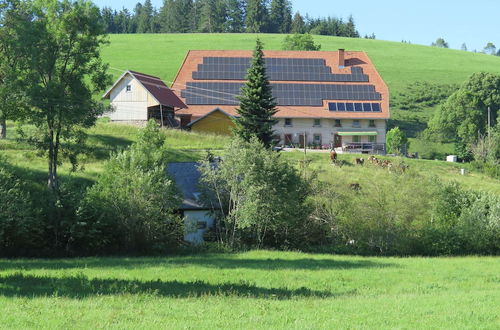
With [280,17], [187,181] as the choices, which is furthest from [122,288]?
[280,17]

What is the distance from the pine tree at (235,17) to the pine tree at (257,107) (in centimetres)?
11634

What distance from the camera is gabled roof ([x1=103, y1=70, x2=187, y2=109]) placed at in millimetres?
56812

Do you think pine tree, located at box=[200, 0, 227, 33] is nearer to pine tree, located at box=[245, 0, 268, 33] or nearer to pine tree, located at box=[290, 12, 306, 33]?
pine tree, located at box=[245, 0, 268, 33]

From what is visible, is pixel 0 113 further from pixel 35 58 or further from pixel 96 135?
pixel 96 135

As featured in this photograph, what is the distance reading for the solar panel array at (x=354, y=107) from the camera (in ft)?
208

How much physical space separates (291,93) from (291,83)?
7.13ft

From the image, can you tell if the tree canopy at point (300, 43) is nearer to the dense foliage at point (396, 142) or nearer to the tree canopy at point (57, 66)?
the dense foliage at point (396, 142)

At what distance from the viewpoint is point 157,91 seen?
58.4m

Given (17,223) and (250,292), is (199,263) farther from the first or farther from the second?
(17,223)

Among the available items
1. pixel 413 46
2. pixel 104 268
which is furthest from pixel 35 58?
pixel 413 46

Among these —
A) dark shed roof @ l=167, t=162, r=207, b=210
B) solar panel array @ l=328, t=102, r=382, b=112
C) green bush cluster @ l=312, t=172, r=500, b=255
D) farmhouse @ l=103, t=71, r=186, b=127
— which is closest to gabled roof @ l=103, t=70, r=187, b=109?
farmhouse @ l=103, t=71, r=186, b=127

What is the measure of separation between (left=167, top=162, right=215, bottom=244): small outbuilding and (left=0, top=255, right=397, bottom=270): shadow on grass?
4.68 m

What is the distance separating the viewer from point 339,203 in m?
32.9

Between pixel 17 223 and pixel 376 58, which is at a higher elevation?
pixel 376 58
